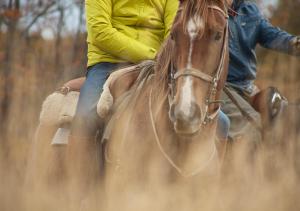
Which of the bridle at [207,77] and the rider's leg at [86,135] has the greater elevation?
the bridle at [207,77]

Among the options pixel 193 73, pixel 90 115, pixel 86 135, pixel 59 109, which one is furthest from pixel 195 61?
pixel 59 109

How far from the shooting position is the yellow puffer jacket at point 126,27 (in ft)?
19.9

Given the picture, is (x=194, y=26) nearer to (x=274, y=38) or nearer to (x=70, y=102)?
(x=70, y=102)

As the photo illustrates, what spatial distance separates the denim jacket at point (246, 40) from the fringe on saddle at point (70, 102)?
1.74 metres

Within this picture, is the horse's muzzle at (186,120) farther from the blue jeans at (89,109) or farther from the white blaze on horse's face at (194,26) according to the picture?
the blue jeans at (89,109)

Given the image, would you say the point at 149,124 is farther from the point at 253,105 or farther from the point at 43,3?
the point at 43,3

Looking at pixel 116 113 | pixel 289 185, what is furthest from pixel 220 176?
pixel 289 185

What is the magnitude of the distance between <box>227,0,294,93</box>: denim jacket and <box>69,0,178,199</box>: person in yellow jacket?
128 centimetres

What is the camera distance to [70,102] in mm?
6543

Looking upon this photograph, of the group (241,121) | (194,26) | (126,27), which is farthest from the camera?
(241,121)

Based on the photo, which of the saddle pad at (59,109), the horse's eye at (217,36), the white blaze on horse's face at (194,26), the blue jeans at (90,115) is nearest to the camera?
the white blaze on horse's face at (194,26)

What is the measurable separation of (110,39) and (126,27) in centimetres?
27

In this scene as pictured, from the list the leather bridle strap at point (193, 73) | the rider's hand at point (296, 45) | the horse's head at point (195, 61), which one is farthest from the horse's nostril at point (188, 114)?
the rider's hand at point (296, 45)

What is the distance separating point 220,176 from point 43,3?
10473mm
